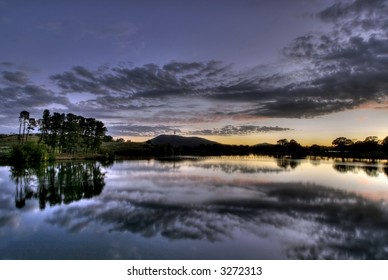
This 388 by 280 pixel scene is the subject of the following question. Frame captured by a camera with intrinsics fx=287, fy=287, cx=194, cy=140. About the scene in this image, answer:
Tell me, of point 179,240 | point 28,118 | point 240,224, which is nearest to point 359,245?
point 240,224

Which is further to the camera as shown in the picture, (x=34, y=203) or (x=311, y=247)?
(x=34, y=203)

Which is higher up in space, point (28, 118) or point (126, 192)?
point (28, 118)

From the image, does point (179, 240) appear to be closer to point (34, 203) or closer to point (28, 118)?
point (34, 203)

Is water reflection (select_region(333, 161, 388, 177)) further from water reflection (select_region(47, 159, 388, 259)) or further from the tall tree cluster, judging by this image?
the tall tree cluster

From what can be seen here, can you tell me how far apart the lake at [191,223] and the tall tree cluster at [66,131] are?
7083cm

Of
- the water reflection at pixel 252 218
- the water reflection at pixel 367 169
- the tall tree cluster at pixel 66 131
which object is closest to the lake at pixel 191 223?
the water reflection at pixel 252 218

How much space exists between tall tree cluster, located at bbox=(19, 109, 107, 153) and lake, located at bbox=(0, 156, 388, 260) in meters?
70.8

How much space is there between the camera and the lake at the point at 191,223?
16688 millimetres

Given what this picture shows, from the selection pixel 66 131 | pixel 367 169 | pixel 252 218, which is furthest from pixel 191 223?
pixel 66 131

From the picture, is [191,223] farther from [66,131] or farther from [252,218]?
[66,131]

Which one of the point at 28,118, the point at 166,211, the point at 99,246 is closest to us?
the point at 99,246

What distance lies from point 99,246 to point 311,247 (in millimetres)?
12828
